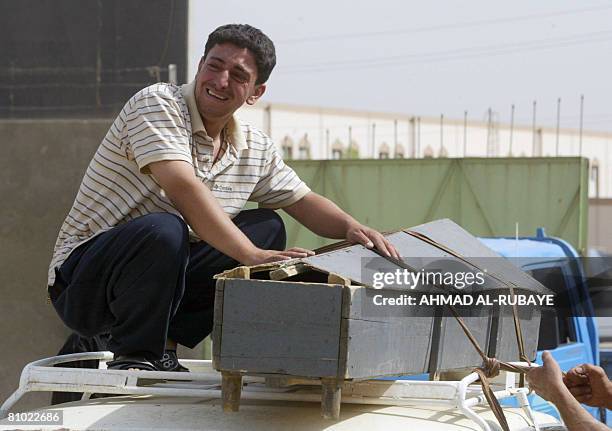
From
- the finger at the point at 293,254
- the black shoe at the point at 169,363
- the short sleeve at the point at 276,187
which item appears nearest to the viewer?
the finger at the point at 293,254

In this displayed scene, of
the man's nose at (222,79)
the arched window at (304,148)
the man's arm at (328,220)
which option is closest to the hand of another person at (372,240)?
the man's arm at (328,220)

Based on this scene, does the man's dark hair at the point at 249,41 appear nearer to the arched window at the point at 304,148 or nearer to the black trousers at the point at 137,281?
the black trousers at the point at 137,281

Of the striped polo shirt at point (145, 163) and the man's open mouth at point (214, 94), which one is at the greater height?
the man's open mouth at point (214, 94)

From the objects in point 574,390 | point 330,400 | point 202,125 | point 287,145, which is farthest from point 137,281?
point 287,145

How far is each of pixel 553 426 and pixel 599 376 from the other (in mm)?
207

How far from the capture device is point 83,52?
23.9ft

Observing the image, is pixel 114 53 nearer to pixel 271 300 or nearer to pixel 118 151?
pixel 118 151

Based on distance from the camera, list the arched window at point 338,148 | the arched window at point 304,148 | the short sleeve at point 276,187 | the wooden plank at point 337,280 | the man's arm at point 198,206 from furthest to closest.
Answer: the arched window at point 338,148 → the arched window at point 304,148 → the short sleeve at point 276,187 → the man's arm at point 198,206 → the wooden plank at point 337,280

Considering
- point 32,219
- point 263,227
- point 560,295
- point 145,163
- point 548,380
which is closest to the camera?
point 548,380

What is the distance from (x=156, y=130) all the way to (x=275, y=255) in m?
0.71

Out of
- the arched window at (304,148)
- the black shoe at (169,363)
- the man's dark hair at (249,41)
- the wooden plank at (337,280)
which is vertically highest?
the arched window at (304,148)

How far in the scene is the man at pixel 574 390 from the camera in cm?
290

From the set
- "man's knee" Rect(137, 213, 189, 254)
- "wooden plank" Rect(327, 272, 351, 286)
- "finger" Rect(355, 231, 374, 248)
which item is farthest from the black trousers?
"wooden plank" Rect(327, 272, 351, 286)

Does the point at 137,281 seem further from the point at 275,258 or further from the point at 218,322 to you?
the point at 218,322
